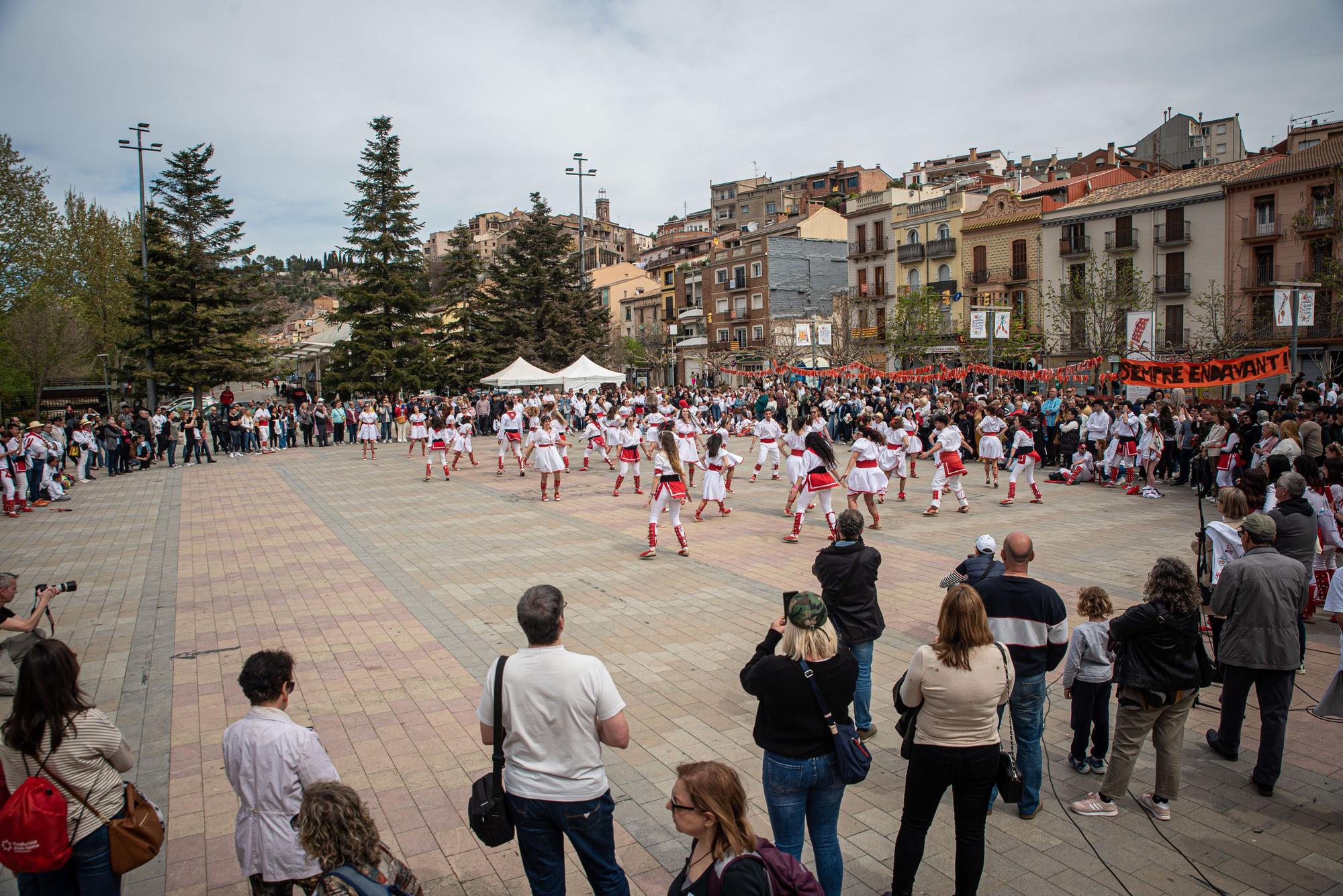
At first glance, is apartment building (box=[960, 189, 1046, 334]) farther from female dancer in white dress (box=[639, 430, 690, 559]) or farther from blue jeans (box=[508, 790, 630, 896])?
blue jeans (box=[508, 790, 630, 896])

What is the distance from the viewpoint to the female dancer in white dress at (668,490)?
11.2m

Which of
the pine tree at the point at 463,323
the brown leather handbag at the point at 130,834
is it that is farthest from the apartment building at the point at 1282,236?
the brown leather handbag at the point at 130,834

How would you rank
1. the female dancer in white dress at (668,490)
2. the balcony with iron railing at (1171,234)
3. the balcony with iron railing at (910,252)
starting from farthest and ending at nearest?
1. the balcony with iron railing at (910,252)
2. the balcony with iron railing at (1171,234)
3. the female dancer in white dress at (668,490)

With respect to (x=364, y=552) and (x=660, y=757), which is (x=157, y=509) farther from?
(x=660, y=757)

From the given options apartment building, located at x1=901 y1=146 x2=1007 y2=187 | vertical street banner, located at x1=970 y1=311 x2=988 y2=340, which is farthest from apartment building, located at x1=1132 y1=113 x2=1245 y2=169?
vertical street banner, located at x1=970 y1=311 x2=988 y2=340

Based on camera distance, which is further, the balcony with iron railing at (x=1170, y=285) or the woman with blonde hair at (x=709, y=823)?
the balcony with iron railing at (x=1170, y=285)

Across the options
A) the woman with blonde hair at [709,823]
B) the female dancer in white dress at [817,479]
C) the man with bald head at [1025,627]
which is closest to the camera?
the woman with blonde hair at [709,823]

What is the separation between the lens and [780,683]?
3.33 metres

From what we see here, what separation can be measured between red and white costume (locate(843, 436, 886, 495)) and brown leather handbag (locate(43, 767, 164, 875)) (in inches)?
414

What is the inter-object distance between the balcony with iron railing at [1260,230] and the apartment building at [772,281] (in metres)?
28.3

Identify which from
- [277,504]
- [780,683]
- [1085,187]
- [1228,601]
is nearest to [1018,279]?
[1085,187]

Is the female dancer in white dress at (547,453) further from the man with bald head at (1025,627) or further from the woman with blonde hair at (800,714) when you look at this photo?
the woman with blonde hair at (800,714)

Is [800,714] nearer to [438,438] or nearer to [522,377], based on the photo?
[438,438]

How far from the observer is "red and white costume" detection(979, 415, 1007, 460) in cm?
1661
